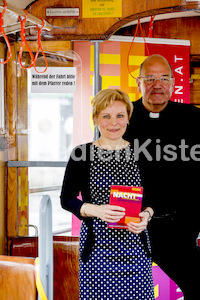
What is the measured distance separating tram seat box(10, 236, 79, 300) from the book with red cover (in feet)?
3.51

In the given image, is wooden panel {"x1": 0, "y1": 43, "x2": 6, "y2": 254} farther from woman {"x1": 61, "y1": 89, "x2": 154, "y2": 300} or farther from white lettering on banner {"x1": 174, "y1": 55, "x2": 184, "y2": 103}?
white lettering on banner {"x1": 174, "y1": 55, "x2": 184, "y2": 103}

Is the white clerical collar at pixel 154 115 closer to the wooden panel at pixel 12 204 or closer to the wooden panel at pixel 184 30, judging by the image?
the wooden panel at pixel 12 204

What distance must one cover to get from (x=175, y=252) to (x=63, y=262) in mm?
827

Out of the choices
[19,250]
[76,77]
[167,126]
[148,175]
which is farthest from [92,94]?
[19,250]

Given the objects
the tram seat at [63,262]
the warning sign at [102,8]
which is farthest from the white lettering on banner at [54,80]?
the tram seat at [63,262]

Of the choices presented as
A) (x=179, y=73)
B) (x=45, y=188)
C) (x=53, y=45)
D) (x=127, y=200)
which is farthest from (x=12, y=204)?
(x=179, y=73)

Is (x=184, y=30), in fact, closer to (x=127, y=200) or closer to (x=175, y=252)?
(x=175, y=252)

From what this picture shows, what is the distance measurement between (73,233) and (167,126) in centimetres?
108

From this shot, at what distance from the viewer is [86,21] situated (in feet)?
7.80

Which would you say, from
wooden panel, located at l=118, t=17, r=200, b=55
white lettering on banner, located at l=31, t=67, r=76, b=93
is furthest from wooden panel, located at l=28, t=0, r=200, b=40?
wooden panel, located at l=118, t=17, r=200, b=55

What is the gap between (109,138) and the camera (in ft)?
Result: 5.88

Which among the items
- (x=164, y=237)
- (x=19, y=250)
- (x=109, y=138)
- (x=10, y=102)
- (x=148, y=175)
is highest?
(x=10, y=102)

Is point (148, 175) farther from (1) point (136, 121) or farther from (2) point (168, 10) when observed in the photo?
(2) point (168, 10)

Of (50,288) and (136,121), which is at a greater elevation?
(136,121)
